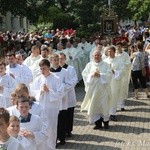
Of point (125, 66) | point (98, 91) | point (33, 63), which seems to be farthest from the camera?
point (125, 66)

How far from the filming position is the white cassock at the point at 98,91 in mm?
10867

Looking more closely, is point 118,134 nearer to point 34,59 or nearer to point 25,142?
point 34,59

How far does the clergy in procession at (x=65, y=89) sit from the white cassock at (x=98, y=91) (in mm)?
1087

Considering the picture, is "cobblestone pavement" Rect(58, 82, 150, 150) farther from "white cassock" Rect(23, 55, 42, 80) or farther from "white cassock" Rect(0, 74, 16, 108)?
"white cassock" Rect(23, 55, 42, 80)

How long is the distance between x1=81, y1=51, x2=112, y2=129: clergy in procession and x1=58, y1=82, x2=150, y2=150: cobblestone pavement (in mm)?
304

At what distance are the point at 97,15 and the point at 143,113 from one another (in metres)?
27.1

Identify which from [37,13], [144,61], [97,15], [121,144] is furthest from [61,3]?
[121,144]

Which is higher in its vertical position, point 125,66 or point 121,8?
point 121,8

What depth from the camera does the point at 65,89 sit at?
9664 millimetres

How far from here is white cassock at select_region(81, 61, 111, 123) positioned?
35.7 feet

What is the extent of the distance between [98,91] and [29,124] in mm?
5175

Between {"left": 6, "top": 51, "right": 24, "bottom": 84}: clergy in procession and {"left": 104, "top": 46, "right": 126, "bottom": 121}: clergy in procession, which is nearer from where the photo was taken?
{"left": 6, "top": 51, "right": 24, "bottom": 84}: clergy in procession

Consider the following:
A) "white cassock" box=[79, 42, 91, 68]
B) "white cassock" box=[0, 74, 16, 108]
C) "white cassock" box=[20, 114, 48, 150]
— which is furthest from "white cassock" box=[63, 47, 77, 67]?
"white cassock" box=[20, 114, 48, 150]

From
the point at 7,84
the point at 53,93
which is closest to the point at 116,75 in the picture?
the point at 7,84
